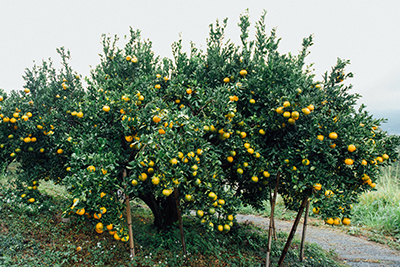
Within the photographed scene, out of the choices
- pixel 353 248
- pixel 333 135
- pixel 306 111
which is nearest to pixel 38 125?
pixel 306 111

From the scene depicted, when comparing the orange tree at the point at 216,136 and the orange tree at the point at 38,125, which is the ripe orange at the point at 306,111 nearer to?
the orange tree at the point at 216,136

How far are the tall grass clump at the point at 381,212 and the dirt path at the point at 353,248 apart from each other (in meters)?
0.79

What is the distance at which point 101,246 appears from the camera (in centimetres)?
358

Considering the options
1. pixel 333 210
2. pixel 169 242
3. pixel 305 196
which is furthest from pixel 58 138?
pixel 333 210

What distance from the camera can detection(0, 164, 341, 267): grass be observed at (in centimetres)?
321

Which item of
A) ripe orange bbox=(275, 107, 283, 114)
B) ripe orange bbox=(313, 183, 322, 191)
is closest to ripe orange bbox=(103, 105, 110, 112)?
ripe orange bbox=(275, 107, 283, 114)

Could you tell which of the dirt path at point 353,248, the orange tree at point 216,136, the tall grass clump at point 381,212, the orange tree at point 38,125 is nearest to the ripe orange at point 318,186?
the orange tree at point 216,136

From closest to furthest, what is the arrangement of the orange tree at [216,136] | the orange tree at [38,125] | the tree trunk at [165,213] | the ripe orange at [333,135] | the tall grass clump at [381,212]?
1. the orange tree at [216,136]
2. the ripe orange at [333,135]
3. the orange tree at [38,125]
4. the tree trunk at [165,213]
5. the tall grass clump at [381,212]

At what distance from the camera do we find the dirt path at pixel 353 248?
4566 mm

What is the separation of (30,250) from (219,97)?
3216 millimetres

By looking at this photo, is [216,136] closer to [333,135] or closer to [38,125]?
[333,135]

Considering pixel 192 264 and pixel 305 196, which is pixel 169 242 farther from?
pixel 305 196

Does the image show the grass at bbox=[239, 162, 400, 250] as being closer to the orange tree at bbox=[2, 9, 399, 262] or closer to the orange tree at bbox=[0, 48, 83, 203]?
the orange tree at bbox=[2, 9, 399, 262]

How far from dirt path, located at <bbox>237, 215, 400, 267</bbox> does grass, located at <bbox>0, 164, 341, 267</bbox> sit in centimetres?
47
